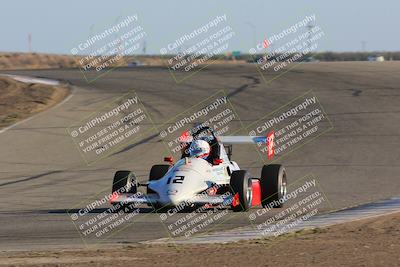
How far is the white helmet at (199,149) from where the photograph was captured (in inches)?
669

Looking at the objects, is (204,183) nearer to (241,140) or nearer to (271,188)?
(271,188)

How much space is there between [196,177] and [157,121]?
15.8 meters

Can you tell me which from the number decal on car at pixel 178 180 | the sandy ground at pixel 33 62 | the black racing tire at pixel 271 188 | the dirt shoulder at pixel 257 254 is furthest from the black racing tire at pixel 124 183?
the sandy ground at pixel 33 62

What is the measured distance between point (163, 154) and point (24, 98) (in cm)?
1301

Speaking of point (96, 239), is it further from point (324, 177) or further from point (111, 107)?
point (111, 107)

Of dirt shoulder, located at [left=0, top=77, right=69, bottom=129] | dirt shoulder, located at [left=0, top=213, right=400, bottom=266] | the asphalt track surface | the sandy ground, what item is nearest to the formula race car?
the asphalt track surface

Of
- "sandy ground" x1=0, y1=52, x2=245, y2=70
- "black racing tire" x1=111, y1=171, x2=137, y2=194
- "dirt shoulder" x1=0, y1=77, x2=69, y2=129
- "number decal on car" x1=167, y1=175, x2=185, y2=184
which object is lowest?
"number decal on car" x1=167, y1=175, x2=185, y2=184

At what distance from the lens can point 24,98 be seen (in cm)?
3791

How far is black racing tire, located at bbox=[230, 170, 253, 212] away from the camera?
1619cm

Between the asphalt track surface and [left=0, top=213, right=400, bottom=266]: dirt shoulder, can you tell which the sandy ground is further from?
[left=0, top=213, right=400, bottom=266]: dirt shoulder

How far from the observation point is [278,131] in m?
29.5

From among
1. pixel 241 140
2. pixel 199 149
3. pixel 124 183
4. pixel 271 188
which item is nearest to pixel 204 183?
pixel 199 149

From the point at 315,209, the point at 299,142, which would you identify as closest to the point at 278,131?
the point at 299,142

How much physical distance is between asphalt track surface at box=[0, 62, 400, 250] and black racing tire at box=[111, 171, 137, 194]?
56 cm
